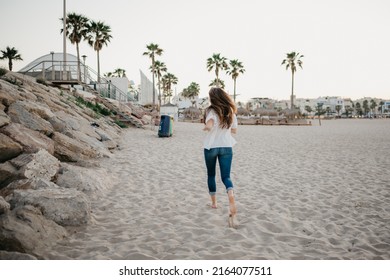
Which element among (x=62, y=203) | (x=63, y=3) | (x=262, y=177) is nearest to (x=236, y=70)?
(x=63, y=3)

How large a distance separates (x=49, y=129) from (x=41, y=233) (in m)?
4.11

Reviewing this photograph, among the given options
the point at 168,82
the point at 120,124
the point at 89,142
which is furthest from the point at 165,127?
the point at 168,82

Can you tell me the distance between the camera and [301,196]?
503cm

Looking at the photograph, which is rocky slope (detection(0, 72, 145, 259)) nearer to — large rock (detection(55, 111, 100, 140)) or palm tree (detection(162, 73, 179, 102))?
large rock (detection(55, 111, 100, 140))

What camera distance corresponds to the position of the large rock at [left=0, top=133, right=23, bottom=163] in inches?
186

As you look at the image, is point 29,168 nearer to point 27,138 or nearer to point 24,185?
point 24,185

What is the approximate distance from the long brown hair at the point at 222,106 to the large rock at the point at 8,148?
12.5 ft

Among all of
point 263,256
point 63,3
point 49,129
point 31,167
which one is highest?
point 63,3

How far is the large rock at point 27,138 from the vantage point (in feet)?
16.6

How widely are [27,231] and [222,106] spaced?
9.10 feet

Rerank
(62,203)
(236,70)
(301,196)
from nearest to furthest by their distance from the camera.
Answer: (62,203), (301,196), (236,70)

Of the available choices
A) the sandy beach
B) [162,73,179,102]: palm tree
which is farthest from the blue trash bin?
[162,73,179,102]: palm tree

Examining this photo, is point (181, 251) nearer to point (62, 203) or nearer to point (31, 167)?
point (62, 203)

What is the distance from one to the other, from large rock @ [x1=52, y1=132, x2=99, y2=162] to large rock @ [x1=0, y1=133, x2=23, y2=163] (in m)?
1.15
